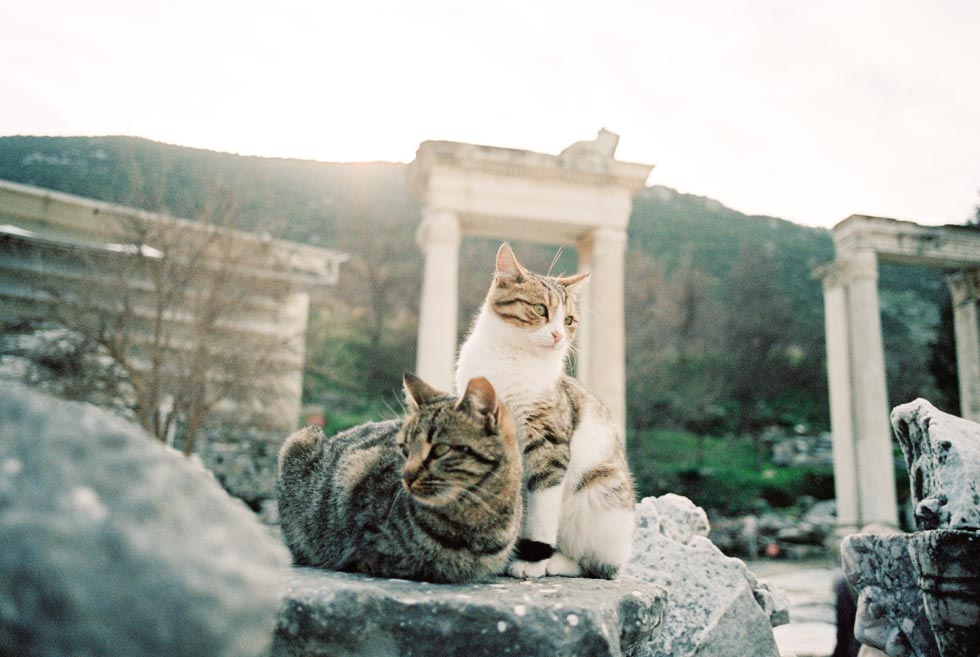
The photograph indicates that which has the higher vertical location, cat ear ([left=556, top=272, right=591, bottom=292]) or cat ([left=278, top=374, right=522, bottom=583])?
cat ear ([left=556, top=272, right=591, bottom=292])

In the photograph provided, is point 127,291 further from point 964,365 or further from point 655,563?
point 964,365

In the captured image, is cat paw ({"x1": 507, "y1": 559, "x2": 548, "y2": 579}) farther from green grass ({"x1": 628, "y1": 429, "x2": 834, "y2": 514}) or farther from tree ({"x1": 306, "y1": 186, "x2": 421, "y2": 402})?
tree ({"x1": 306, "y1": 186, "x2": 421, "y2": 402})

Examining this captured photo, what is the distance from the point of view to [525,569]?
2.57 metres

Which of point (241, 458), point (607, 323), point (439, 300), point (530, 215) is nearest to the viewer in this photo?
point (439, 300)

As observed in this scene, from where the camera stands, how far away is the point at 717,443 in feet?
118

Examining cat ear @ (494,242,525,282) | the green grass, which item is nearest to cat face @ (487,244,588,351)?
cat ear @ (494,242,525,282)

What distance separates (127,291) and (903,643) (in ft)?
55.2

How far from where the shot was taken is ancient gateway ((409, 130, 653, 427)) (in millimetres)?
13617

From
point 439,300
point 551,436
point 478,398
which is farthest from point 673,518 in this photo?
point 439,300

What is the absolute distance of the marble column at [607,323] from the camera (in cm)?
1409

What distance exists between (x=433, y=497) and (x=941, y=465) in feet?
8.13

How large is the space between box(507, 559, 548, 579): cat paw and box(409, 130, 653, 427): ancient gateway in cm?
1042

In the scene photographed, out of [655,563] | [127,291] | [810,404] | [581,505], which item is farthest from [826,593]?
[810,404]

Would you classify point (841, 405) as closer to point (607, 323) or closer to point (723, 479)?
point (607, 323)
